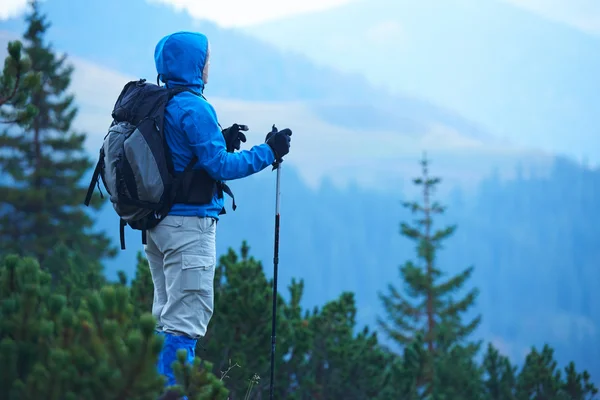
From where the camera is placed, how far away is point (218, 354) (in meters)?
6.01

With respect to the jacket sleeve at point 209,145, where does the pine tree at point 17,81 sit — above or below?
above

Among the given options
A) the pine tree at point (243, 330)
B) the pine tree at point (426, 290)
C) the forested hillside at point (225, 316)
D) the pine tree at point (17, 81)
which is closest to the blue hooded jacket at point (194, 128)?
the forested hillside at point (225, 316)

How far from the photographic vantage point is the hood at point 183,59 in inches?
146

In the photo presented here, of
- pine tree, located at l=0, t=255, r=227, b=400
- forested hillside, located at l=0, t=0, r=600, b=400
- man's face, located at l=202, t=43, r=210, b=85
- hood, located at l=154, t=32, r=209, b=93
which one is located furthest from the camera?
man's face, located at l=202, t=43, r=210, b=85

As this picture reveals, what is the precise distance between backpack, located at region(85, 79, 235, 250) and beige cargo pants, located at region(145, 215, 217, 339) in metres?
0.09

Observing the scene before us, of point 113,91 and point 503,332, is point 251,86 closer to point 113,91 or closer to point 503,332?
point 113,91

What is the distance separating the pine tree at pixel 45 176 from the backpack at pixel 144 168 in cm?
2337

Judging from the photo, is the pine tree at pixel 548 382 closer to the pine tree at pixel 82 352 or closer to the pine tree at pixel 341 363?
the pine tree at pixel 341 363

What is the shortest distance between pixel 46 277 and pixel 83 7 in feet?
579

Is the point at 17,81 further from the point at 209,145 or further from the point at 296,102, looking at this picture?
the point at 296,102

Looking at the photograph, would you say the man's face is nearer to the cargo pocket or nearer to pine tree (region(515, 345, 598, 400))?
the cargo pocket

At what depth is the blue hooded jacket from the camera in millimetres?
3570

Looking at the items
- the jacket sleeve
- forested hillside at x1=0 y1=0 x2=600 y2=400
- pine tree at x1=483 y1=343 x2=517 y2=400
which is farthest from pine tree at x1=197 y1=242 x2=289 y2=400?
pine tree at x1=483 y1=343 x2=517 y2=400

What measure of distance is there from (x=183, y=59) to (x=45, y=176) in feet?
81.2
